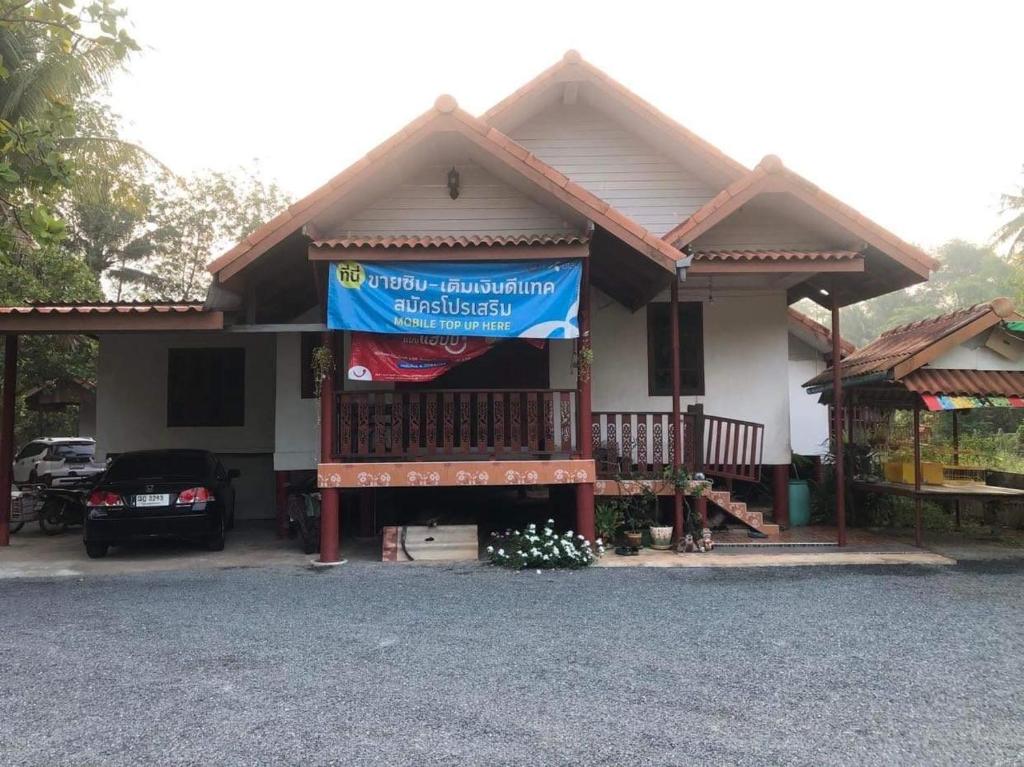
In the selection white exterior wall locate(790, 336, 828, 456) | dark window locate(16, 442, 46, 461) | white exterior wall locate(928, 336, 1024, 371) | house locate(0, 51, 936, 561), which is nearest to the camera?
house locate(0, 51, 936, 561)

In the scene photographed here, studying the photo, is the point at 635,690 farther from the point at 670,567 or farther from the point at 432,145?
the point at 432,145

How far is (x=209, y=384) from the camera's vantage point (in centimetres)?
1236

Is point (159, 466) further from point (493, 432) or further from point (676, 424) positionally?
point (676, 424)

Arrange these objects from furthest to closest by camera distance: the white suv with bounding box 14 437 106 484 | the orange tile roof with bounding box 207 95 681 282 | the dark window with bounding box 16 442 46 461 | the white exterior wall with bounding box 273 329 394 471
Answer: the dark window with bounding box 16 442 46 461, the white suv with bounding box 14 437 106 484, the white exterior wall with bounding box 273 329 394 471, the orange tile roof with bounding box 207 95 681 282

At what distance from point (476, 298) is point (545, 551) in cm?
316

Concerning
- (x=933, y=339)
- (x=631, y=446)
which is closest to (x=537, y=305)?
(x=631, y=446)

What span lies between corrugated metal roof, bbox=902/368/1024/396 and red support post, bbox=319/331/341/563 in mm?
7258

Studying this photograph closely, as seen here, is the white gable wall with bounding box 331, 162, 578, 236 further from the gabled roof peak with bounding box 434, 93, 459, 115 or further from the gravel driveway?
the gravel driveway

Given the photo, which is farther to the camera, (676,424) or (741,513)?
(741,513)

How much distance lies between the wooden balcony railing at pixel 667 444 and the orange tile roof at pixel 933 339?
1.80 meters

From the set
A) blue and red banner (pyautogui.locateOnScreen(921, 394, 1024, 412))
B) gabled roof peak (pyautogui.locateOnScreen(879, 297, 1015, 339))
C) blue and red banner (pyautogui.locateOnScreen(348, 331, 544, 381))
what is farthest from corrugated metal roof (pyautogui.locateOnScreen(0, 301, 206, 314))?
gabled roof peak (pyautogui.locateOnScreen(879, 297, 1015, 339))

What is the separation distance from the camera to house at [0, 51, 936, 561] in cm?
828

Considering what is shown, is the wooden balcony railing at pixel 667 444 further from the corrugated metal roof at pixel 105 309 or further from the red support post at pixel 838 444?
the corrugated metal roof at pixel 105 309

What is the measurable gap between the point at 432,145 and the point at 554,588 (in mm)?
5454
